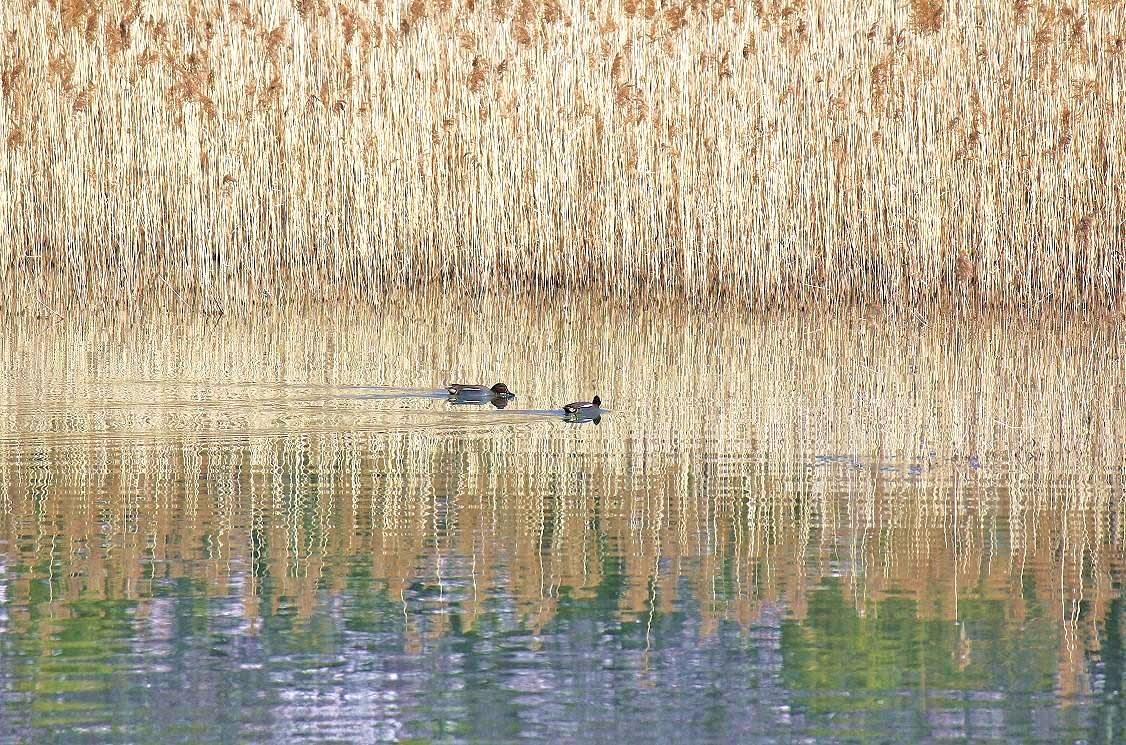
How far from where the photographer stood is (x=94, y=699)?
14.4ft

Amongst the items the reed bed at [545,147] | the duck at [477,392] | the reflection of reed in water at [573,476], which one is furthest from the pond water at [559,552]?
the reed bed at [545,147]

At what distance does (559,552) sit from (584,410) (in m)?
2.72

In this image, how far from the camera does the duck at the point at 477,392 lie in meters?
9.17

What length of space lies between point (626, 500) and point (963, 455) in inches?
63.4

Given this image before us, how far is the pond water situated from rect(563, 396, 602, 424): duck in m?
0.08

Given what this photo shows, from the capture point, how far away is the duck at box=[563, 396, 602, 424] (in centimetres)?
859

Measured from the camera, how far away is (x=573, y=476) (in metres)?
7.27

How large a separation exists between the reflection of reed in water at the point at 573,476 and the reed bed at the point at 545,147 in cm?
188

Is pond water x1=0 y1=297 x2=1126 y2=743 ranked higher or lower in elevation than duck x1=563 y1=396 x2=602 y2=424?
lower

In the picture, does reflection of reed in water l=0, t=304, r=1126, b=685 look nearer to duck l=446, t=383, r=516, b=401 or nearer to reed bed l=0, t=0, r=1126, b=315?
duck l=446, t=383, r=516, b=401

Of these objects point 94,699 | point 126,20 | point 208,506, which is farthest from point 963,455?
point 126,20

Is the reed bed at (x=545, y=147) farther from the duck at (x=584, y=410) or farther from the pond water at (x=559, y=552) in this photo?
the duck at (x=584, y=410)

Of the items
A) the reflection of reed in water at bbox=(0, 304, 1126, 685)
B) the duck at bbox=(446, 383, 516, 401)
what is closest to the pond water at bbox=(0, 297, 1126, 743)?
the reflection of reed in water at bbox=(0, 304, 1126, 685)

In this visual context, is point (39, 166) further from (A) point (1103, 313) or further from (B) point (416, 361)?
(A) point (1103, 313)
